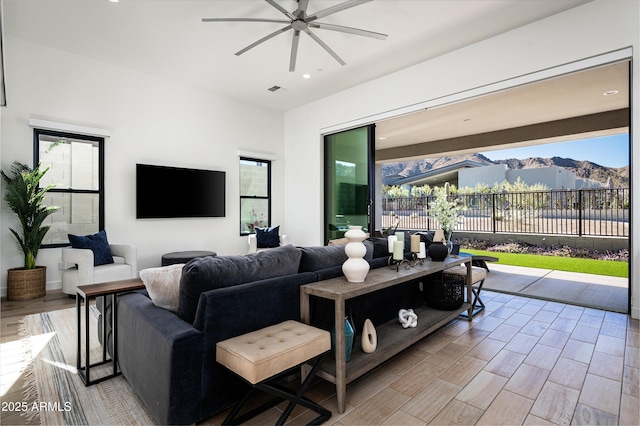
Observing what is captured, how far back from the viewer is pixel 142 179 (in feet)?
16.3

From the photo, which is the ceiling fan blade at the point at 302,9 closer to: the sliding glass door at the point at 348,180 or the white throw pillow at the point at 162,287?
the sliding glass door at the point at 348,180

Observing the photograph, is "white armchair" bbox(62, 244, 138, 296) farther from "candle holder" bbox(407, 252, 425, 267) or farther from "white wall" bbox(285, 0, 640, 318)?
"candle holder" bbox(407, 252, 425, 267)

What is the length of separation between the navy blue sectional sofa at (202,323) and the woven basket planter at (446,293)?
1394 millimetres

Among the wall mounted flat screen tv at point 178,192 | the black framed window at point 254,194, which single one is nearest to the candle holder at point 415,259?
the wall mounted flat screen tv at point 178,192

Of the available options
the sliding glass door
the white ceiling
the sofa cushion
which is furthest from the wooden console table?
the sliding glass door

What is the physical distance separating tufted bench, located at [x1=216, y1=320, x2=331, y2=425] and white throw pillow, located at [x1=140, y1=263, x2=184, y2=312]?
45 centimetres

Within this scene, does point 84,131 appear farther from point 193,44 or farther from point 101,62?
point 193,44

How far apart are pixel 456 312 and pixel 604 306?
204cm

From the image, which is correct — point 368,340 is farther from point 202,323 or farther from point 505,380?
point 202,323

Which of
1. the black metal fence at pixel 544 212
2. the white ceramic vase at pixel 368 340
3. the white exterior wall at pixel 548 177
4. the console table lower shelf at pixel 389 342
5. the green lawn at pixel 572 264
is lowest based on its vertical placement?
the green lawn at pixel 572 264

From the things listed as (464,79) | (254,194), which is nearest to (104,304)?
(254,194)

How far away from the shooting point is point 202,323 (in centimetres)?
160

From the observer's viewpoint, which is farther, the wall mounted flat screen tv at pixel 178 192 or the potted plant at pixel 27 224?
the wall mounted flat screen tv at pixel 178 192

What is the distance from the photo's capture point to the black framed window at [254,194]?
6418 millimetres
